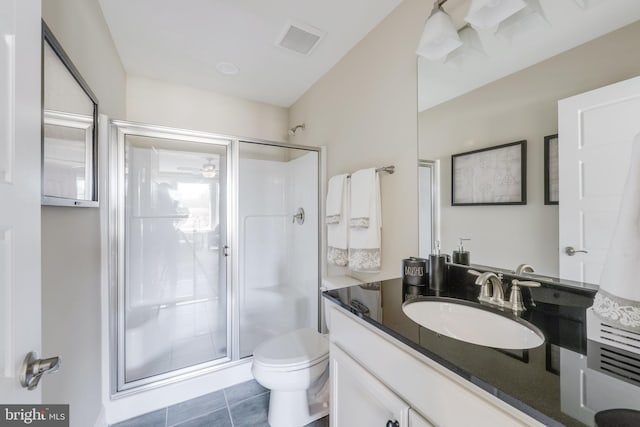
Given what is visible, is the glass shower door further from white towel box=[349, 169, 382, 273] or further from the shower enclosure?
white towel box=[349, 169, 382, 273]

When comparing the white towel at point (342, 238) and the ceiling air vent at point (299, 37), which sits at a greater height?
the ceiling air vent at point (299, 37)

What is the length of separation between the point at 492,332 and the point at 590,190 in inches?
22.0

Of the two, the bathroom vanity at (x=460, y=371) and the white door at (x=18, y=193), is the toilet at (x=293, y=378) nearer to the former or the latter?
the bathroom vanity at (x=460, y=371)

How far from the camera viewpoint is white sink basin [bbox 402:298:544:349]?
2.60 ft

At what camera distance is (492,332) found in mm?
881

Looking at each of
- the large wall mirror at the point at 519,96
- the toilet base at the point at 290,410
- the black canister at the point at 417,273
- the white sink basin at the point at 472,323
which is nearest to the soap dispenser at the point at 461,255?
the large wall mirror at the point at 519,96

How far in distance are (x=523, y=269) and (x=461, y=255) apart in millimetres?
252

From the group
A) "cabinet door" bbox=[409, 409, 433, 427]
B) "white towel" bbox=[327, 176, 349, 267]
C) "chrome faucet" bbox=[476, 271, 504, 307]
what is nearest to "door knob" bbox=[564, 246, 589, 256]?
"chrome faucet" bbox=[476, 271, 504, 307]

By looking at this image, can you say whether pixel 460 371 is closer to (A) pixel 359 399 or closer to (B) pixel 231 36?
(A) pixel 359 399

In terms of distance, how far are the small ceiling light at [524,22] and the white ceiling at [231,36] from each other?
68 centimetres

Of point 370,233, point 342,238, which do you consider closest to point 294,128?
point 342,238

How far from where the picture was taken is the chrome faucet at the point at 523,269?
955 millimetres

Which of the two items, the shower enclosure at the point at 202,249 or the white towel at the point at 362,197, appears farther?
the shower enclosure at the point at 202,249

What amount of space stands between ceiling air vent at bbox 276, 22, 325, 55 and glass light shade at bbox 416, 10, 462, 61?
800 mm
